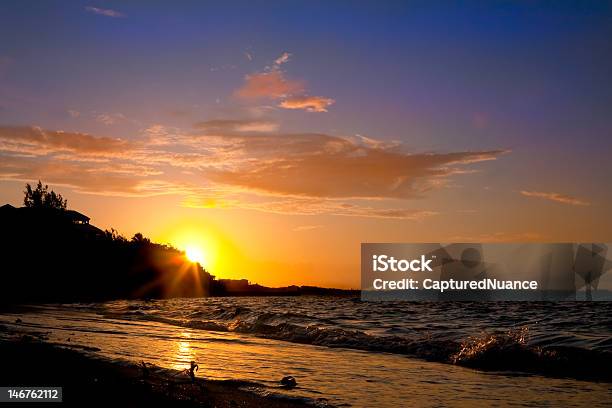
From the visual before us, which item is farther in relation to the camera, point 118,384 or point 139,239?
point 139,239

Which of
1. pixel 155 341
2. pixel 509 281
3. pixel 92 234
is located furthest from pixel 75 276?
pixel 155 341

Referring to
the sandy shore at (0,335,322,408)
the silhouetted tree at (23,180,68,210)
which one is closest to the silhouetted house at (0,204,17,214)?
the silhouetted tree at (23,180,68,210)

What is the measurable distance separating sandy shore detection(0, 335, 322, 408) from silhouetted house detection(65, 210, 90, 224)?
322 ft

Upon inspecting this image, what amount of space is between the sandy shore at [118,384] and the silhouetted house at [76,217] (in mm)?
98232

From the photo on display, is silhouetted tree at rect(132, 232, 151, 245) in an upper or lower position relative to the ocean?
upper

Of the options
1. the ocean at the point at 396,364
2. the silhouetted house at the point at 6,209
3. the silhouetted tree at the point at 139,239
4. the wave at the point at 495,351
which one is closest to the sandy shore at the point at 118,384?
the ocean at the point at 396,364

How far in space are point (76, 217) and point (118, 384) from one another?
104175mm

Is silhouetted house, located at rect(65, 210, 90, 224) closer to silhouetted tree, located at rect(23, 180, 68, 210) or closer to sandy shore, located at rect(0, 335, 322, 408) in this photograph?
silhouetted tree, located at rect(23, 180, 68, 210)

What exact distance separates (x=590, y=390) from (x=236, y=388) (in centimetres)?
643

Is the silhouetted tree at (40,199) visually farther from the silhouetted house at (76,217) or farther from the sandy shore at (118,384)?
the sandy shore at (118,384)

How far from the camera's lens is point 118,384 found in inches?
301

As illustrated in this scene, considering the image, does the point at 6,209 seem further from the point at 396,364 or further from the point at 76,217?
the point at 396,364

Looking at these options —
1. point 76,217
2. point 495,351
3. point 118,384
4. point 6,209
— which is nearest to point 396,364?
point 495,351

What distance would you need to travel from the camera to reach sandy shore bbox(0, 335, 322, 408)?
22.1ft
